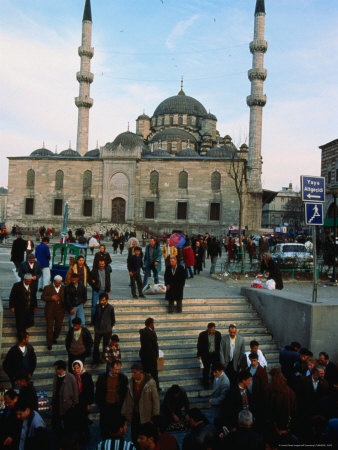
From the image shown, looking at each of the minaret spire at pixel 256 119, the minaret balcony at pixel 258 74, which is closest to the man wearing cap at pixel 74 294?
the minaret spire at pixel 256 119

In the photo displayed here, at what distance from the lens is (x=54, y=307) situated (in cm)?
714

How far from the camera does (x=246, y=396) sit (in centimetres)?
504

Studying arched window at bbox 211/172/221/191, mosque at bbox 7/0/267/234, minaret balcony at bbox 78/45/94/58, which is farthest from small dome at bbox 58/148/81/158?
arched window at bbox 211/172/221/191

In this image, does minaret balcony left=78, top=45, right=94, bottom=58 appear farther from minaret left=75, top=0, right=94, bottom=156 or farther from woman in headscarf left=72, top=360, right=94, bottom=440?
woman in headscarf left=72, top=360, right=94, bottom=440

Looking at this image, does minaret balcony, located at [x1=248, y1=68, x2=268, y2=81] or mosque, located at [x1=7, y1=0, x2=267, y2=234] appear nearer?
mosque, located at [x1=7, y1=0, x2=267, y2=234]

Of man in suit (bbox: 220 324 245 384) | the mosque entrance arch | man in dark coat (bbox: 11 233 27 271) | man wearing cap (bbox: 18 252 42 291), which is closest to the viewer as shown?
man in suit (bbox: 220 324 245 384)

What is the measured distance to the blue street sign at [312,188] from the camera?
6.74 meters

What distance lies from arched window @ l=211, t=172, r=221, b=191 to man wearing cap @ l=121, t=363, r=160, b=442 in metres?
34.2

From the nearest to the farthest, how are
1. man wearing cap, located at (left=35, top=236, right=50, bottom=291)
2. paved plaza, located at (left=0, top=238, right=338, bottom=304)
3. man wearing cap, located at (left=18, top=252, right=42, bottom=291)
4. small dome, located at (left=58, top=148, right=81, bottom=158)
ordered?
man wearing cap, located at (left=18, top=252, right=42, bottom=291), man wearing cap, located at (left=35, top=236, right=50, bottom=291), paved plaza, located at (left=0, top=238, right=338, bottom=304), small dome, located at (left=58, top=148, right=81, bottom=158)

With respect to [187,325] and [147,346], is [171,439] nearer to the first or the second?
[147,346]

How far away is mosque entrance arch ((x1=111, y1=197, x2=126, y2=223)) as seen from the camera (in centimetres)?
3994

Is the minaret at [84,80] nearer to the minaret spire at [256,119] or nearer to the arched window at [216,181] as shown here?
the arched window at [216,181]

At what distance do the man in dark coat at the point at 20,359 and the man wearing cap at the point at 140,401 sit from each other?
1.60 metres

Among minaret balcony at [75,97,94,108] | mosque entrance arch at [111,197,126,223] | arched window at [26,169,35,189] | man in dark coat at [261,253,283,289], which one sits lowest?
man in dark coat at [261,253,283,289]
